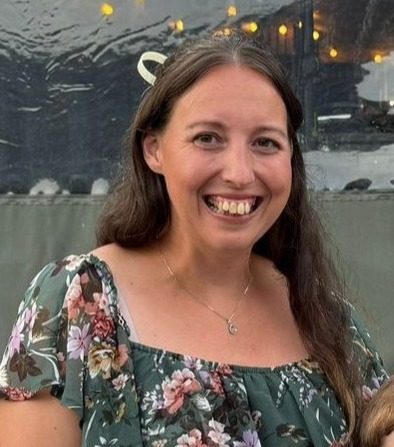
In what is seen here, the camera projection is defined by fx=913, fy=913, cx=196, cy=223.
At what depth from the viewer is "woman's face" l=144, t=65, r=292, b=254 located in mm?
1854

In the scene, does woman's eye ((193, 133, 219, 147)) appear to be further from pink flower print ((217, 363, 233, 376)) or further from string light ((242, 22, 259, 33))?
string light ((242, 22, 259, 33))

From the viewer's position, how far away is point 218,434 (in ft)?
5.80

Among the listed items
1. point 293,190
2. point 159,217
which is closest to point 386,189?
point 293,190

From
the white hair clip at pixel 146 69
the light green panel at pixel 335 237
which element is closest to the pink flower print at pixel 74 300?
the white hair clip at pixel 146 69

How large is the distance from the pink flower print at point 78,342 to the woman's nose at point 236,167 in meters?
0.41

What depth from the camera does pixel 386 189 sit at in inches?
161

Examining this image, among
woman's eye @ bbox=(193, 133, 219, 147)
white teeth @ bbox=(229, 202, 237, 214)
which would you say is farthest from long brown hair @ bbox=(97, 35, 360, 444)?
white teeth @ bbox=(229, 202, 237, 214)

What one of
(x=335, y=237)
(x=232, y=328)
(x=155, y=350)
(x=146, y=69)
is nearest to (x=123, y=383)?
(x=155, y=350)

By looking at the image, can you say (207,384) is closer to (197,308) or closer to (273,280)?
(197,308)

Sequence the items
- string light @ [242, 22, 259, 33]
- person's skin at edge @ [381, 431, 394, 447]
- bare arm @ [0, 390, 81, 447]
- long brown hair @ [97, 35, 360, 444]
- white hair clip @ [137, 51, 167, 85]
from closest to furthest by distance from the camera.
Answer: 1. bare arm @ [0, 390, 81, 447]
2. person's skin at edge @ [381, 431, 394, 447]
3. long brown hair @ [97, 35, 360, 444]
4. white hair clip @ [137, 51, 167, 85]
5. string light @ [242, 22, 259, 33]

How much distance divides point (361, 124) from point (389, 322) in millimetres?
896

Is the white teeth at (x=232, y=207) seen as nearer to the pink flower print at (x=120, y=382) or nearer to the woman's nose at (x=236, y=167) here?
the woman's nose at (x=236, y=167)

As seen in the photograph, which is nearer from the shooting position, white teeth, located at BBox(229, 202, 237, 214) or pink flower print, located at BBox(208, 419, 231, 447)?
pink flower print, located at BBox(208, 419, 231, 447)

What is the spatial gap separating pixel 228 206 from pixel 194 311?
0.26 metres
